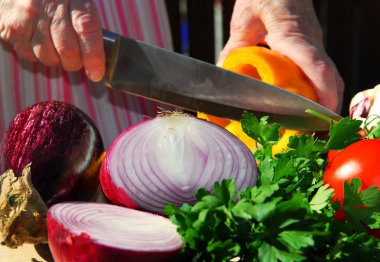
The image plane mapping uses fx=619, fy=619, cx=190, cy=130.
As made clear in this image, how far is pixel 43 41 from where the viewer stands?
5.67 ft

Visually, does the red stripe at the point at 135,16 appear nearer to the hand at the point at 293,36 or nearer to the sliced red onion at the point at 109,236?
the hand at the point at 293,36

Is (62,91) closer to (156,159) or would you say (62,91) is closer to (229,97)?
(229,97)

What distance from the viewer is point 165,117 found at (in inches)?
51.1

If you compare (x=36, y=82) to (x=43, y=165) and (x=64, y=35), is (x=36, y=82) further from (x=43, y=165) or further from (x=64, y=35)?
(x=43, y=165)

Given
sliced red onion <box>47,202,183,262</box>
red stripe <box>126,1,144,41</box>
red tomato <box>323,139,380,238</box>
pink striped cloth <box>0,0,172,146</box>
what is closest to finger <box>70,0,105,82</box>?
pink striped cloth <box>0,0,172,146</box>

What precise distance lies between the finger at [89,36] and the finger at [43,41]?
0.26 ft

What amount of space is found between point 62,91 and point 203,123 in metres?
1.02

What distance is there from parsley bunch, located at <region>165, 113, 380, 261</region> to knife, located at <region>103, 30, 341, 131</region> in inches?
21.0

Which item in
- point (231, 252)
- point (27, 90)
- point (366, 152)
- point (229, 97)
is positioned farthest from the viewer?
point (27, 90)

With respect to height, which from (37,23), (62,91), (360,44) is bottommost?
(360,44)

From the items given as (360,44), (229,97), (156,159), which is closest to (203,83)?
(229,97)

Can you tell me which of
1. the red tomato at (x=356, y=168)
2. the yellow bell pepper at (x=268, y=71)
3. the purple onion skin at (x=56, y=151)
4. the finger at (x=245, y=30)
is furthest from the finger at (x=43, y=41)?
the red tomato at (x=356, y=168)

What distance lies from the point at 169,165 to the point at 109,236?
22cm

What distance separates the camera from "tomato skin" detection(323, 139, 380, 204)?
113 cm
